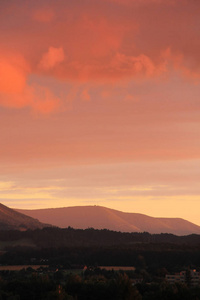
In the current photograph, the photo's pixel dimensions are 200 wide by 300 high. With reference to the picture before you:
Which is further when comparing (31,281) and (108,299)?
(31,281)

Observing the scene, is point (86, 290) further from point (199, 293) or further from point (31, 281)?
point (199, 293)

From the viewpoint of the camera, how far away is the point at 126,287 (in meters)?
145

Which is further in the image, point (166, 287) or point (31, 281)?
point (31, 281)

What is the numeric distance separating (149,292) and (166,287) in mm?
4308

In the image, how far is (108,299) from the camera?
14738 cm

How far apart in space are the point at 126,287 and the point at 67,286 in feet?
65.4

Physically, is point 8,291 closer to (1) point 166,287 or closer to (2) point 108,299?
(2) point 108,299

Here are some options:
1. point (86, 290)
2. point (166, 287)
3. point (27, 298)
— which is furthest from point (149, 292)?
point (27, 298)

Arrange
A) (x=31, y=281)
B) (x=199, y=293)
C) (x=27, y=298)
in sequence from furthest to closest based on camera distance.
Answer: (x=31, y=281) → (x=27, y=298) → (x=199, y=293)

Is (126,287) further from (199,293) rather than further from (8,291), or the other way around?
(8,291)

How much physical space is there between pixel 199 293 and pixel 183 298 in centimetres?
374

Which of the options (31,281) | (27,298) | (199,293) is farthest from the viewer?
(31,281)

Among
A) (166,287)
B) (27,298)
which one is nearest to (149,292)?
(166,287)

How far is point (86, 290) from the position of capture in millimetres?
152625
